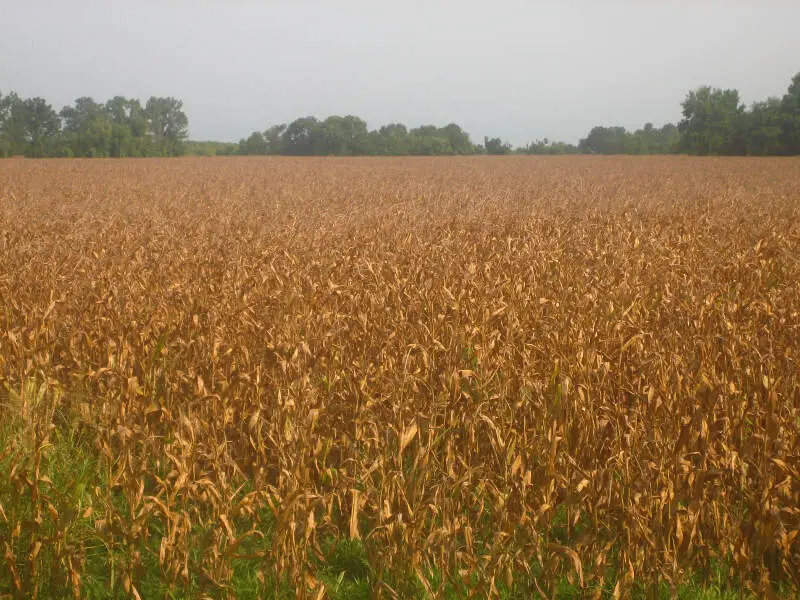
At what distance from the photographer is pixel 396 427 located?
308cm

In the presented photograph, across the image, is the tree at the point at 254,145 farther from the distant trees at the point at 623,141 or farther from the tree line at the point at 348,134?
the distant trees at the point at 623,141

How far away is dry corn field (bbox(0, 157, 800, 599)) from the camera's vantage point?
2414mm

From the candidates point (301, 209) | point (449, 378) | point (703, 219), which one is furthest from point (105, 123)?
point (449, 378)

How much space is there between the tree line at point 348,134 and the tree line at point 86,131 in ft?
0.30

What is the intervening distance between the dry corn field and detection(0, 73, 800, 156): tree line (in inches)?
2067

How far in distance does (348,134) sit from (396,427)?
78.2 m

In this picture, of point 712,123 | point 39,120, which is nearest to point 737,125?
point 712,123

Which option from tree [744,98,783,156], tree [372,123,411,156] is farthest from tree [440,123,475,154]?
tree [744,98,783,156]

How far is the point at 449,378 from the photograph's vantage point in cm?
340

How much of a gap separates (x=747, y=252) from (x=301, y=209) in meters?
7.15

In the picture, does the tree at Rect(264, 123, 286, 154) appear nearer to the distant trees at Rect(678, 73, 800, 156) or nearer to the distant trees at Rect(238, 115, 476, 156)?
the distant trees at Rect(238, 115, 476, 156)

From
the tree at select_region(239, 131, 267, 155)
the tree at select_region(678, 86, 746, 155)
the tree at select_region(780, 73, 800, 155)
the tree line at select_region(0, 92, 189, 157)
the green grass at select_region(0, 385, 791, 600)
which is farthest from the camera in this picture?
the tree at select_region(239, 131, 267, 155)

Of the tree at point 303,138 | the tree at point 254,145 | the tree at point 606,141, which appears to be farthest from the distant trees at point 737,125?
the tree at point 254,145

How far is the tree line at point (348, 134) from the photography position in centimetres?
5228
